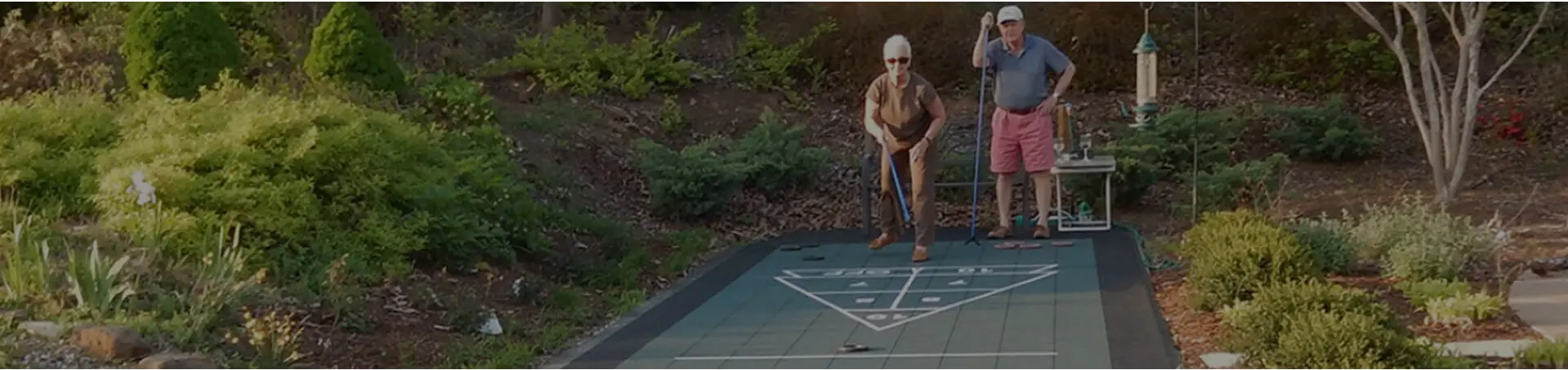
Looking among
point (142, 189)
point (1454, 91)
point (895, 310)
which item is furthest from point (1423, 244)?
point (142, 189)

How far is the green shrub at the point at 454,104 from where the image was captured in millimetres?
10648

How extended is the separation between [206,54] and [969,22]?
24.2 ft

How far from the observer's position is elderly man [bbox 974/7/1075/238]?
9.45 metres

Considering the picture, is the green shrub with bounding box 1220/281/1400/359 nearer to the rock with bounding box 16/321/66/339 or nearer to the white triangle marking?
the white triangle marking

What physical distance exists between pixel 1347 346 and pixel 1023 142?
526 centimetres

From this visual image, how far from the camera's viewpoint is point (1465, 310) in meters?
5.72

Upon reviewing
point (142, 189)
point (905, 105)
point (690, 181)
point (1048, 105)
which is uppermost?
point (142, 189)

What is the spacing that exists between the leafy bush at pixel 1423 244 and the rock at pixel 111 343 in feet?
17.9

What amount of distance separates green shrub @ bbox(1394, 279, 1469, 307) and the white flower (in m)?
5.53

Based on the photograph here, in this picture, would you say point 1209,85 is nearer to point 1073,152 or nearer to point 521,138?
point 1073,152

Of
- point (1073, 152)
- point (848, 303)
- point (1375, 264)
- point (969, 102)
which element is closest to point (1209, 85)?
point (969, 102)

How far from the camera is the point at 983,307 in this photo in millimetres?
6859

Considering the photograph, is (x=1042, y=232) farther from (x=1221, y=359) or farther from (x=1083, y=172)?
(x=1221, y=359)

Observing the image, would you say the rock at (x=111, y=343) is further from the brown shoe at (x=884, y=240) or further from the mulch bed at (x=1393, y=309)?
the brown shoe at (x=884, y=240)
